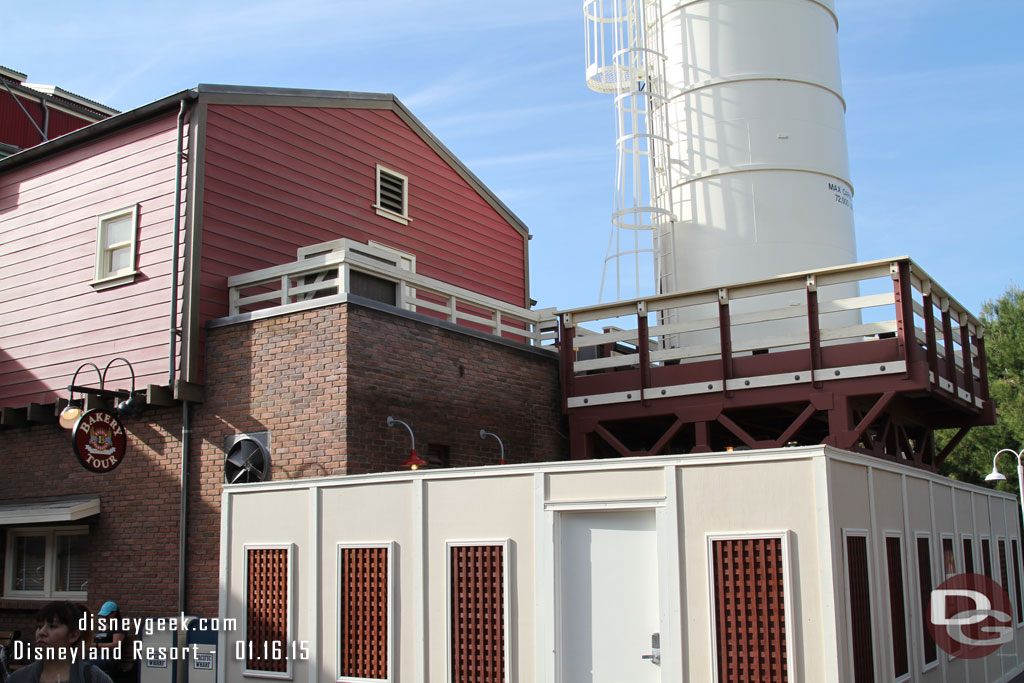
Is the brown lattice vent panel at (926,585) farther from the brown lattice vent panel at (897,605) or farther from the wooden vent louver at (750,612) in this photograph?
the wooden vent louver at (750,612)

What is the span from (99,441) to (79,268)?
3.67 m

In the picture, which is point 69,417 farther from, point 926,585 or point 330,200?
point 926,585

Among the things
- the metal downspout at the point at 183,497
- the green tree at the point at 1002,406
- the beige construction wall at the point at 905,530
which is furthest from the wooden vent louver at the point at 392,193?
the green tree at the point at 1002,406

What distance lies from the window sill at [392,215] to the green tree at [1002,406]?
2576cm

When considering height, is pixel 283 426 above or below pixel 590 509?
above

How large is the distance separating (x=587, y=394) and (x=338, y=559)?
5.22 m

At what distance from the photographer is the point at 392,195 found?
1833 cm

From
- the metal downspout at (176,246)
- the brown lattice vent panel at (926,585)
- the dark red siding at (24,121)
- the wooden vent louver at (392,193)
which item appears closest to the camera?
the brown lattice vent panel at (926,585)

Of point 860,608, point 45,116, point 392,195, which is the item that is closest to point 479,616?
→ point 860,608

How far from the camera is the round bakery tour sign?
12.8 m

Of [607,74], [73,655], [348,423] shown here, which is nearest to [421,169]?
[607,74]

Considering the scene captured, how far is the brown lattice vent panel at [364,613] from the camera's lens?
10.7 meters

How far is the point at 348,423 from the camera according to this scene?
12492mm

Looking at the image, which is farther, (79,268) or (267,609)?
(79,268)
